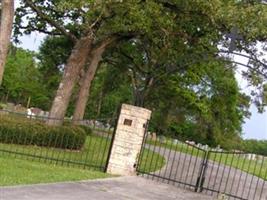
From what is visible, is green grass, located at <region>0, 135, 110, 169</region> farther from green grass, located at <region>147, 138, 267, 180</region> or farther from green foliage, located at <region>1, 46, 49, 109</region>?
green foliage, located at <region>1, 46, 49, 109</region>

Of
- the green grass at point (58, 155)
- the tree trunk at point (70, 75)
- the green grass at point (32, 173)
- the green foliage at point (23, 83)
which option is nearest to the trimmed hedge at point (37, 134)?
the green grass at point (58, 155)

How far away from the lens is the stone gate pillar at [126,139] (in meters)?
16.3

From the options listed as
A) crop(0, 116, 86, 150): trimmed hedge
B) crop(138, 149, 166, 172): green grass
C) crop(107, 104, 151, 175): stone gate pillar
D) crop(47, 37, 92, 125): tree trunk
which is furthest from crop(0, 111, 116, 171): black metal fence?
crop(47, 37, 92, 125): tree trunk

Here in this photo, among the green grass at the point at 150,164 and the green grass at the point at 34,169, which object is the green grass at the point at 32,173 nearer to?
the green grass at the point at 34,169

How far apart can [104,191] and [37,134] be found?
8.16 m

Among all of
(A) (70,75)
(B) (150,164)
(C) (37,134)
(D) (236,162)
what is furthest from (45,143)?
(D) (236,162)

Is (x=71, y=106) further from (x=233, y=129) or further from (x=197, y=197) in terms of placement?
(x=197, y=197)

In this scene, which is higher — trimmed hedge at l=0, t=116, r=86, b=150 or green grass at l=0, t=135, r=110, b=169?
trimmed hedge at l=0, t=116, r=86, b=150

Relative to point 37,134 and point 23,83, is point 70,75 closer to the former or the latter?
point 37,134

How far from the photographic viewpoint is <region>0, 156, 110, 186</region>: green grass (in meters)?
11.6

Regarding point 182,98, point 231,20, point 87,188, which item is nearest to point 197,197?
point 87,188

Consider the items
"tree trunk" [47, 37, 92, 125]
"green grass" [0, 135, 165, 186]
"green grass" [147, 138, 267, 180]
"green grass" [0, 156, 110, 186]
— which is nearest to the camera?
"green grass" [0, 156, 110, 186]

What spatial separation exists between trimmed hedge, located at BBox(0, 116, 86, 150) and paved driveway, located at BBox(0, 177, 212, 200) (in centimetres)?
506

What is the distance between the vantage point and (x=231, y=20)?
Answer: 65.2 feet
